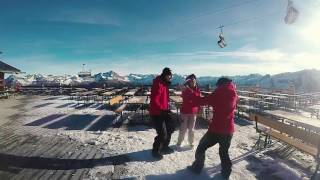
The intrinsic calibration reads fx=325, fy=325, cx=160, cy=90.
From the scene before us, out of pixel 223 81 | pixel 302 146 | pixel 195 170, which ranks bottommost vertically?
pixel 195 170

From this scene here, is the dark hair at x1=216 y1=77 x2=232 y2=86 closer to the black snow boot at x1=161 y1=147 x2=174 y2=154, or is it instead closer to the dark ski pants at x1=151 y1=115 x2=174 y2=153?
the dark ski pants at x1=151 y1=115 x2=174 y2=153

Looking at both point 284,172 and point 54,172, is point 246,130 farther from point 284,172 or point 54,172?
point 54,172

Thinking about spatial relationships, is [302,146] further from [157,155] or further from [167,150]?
[157,155]

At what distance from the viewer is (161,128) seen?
7355 mm

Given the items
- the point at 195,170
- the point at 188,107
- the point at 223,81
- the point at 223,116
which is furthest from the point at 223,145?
the point at 188,107

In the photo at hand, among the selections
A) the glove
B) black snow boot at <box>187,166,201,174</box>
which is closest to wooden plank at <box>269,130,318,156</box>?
black snow boot at <box>187,166,201,174</box>

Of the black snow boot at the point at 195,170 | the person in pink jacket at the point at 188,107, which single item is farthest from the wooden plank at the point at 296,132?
the black snow boot at the point at 195,170

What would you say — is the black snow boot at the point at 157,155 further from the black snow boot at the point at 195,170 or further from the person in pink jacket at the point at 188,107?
the person in pink jacket at the point at 188,107

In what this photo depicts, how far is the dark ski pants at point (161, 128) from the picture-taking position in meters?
7.34

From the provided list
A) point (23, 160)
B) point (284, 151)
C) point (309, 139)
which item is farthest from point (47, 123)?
point (309, 139)

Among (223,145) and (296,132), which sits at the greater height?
(296,132)

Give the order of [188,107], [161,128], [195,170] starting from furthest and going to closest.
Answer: [188,107] < [161,128] < [195,170]

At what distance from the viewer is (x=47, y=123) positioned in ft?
42.2

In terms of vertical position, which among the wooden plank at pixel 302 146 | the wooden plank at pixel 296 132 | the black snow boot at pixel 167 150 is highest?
the wooden plank at pixel 296 132
